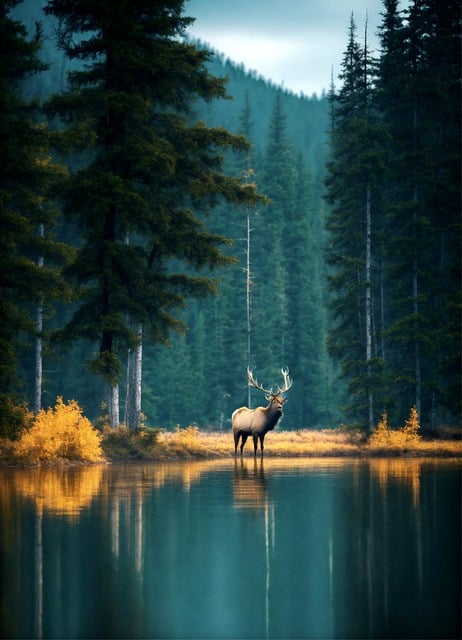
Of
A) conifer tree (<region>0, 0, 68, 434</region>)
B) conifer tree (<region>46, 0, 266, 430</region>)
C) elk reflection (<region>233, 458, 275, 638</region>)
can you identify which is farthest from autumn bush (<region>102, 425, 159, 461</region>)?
conifer tree (<region>0, 0, 68, 434</region>)

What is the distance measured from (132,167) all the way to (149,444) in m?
9.53

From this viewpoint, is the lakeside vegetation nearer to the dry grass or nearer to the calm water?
the dry grass

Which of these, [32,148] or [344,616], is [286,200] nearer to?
[32,148]

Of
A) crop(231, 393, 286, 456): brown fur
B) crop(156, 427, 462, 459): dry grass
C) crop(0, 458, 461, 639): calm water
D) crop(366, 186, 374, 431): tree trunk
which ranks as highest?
crop(366, 186, 374, 431): tree trunk

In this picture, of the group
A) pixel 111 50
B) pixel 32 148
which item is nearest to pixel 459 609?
pixel 32 148

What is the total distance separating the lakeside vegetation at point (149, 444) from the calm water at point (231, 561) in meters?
7.55

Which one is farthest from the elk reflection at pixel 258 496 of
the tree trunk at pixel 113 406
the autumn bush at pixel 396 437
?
the autumn bush at pixel 396 437

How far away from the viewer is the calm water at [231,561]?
9.62 meters

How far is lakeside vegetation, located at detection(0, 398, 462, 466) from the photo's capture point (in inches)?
1223

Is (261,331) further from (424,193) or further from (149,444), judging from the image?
(149,444)

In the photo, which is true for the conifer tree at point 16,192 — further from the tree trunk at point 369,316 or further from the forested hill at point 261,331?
the forested hill at point 261,331

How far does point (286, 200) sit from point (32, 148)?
62.2m

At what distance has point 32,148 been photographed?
1264 inches

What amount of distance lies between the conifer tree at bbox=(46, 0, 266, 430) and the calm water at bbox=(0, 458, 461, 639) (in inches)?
508
